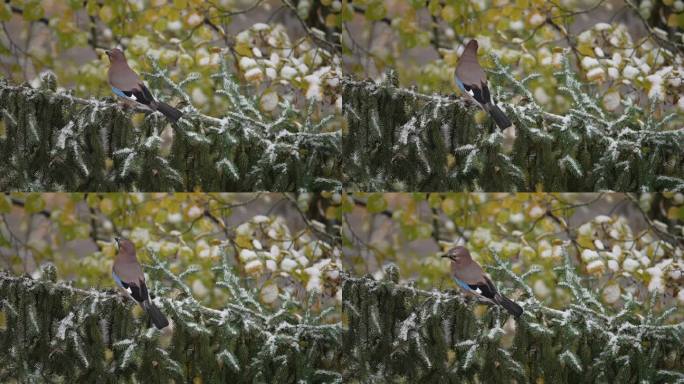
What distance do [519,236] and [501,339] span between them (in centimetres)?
37

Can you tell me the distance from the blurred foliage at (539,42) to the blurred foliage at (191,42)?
13cm

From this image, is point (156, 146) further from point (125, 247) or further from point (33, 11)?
point (33, 11)

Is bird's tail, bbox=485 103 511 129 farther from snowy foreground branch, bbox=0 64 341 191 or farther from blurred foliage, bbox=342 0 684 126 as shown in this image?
snowy foreground branch, bbox=0 64 341 191

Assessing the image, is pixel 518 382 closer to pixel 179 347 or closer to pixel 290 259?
pixel 290 259

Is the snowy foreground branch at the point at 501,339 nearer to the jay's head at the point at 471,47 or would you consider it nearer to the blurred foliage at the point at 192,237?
the blurred foliage at the point at 192,237

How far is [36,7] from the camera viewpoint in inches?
138

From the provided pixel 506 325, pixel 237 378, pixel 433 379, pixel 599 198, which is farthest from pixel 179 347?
pixel 599 198

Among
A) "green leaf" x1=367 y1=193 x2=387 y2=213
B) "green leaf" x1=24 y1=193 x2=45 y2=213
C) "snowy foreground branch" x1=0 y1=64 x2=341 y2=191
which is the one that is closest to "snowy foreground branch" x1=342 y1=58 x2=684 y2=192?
"green leaf" x1=367 y1=193 x2=387 y2=213

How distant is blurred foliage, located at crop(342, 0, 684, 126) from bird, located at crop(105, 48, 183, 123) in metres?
0.65

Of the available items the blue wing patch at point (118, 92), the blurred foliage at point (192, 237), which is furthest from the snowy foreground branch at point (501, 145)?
the blue wing patch at point (118, 92)

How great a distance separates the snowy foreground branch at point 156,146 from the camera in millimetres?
3439

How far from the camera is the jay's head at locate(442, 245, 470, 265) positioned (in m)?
3.47

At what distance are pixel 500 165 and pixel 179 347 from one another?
1.26m

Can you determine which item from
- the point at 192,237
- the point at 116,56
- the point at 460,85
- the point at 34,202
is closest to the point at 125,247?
the point at 192,237
